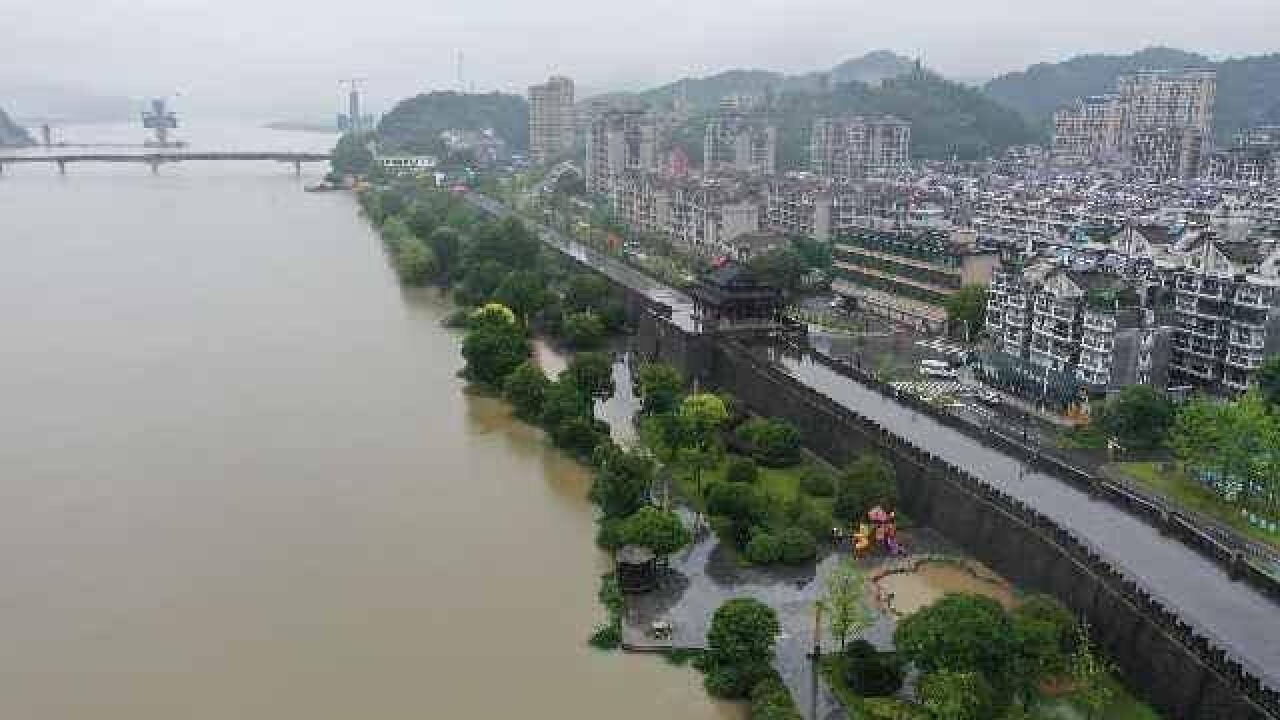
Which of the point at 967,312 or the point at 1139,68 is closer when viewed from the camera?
the point at 967,312

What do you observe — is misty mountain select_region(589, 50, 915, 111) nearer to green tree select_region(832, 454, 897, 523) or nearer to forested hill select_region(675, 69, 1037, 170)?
forested hill select_region(675, 69, 1037, 170)

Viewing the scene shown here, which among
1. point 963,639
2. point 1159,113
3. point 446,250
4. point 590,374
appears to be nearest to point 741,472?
point 590,374

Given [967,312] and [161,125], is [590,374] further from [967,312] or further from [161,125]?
[161,125]

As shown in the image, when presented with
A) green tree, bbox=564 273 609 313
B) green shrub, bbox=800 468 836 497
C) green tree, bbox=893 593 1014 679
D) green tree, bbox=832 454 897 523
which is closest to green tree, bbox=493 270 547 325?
green tree, bbox=564 273 609 313

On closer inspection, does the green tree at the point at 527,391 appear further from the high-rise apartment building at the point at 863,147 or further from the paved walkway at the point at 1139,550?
the high-rise apartment building at the point at 863,147

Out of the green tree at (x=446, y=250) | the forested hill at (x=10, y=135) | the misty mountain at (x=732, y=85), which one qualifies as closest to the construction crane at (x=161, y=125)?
the forested hill at (x=10, y=135)

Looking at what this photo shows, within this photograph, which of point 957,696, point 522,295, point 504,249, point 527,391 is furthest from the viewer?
point 504,249
